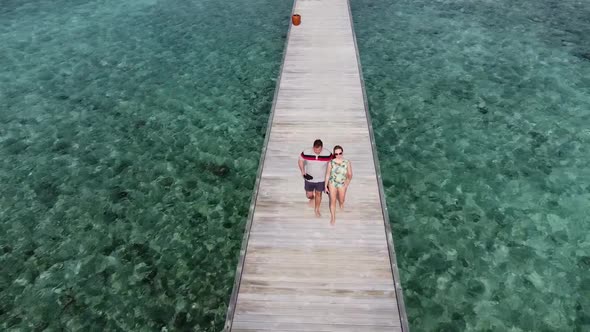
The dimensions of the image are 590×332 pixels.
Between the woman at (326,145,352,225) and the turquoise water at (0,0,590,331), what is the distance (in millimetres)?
2698

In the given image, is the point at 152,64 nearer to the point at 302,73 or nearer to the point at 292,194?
the point at 302,73

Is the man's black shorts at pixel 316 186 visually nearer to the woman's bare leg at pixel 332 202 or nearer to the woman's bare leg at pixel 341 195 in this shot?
the woman's bare leg at pixel 332 202

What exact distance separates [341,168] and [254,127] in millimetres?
7061

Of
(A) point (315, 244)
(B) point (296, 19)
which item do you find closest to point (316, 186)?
(A) point (315, 244)

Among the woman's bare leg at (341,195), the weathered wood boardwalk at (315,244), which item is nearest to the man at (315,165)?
the woman's bare leg at (341,195)

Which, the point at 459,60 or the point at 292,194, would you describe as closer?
the point at 292,194

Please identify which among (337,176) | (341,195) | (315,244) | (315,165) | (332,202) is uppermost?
(315,165)

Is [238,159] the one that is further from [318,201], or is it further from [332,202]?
[332,202]

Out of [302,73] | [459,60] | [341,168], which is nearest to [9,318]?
[341,168]

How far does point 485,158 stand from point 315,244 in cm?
766

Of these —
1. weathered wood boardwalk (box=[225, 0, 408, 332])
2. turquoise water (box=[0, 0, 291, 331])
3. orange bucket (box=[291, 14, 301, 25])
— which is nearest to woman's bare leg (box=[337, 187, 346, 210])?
weathered wood boardwalk (box=[225, 0, 408, 332])

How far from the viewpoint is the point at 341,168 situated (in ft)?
29.1

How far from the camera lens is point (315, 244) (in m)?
9.31

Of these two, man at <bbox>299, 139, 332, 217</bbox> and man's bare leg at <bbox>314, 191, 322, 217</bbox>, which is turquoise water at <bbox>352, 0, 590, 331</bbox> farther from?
man at <bbox>299, 139, 332, 217</bbox>
